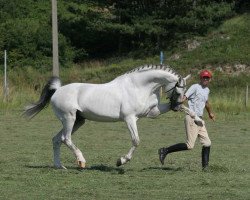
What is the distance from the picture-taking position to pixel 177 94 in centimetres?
1413

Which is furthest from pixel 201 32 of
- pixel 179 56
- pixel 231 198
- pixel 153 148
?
pixel 231 198

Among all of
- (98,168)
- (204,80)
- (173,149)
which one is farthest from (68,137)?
(204,80)

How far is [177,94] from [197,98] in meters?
0.35

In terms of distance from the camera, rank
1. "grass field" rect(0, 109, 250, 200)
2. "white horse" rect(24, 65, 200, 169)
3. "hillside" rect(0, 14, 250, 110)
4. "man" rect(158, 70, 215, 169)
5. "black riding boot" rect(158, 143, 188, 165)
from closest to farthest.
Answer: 1. "grass field" rect(0, 109, 250, 200)
2. "white horse" rect(24, 65, 200, 169)
3. "man" rect(158, 70, 215, 169)
4. "black riding boot" rect(158, 143, 188, 165)
5. "hillside" rect(0, 14, 250, 110)

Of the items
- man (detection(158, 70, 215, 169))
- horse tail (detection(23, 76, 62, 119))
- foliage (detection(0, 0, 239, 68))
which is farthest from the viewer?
foliage (detection(0, 0, 239, 68))

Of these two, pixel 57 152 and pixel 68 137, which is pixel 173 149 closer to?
pixel 68 137

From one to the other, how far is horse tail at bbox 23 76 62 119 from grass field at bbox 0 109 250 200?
917 millimetres

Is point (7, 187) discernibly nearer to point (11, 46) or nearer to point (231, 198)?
point (231, 198)

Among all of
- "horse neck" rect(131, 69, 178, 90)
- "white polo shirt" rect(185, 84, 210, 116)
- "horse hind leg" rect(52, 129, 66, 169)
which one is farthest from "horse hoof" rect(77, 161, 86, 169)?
"white polo shirt" rect(185, 84, 210, 116)

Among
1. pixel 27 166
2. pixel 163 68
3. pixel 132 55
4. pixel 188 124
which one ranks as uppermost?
pixel 163 68

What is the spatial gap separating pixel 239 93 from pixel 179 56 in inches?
322

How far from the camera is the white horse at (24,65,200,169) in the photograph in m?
14.1

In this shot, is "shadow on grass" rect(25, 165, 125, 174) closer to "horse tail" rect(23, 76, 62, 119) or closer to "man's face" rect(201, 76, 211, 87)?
"horse tail" rect(23, 76, 62, 119)

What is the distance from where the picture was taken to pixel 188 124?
562 inches
